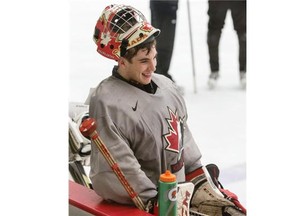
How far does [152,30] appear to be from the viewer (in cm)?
203

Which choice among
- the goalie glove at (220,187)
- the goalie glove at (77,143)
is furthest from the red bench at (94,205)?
the goalie glove at (220,187)

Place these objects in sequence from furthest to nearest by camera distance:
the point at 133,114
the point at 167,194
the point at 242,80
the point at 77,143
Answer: the point at 77,143 → the point at 242,80 → the point at 133,114 → the point at 167,194

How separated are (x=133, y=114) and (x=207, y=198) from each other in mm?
376

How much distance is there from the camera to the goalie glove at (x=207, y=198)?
84.9 inches

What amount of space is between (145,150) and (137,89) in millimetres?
177

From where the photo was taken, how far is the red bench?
6.59 ft

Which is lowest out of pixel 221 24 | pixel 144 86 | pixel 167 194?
pixel 167 194

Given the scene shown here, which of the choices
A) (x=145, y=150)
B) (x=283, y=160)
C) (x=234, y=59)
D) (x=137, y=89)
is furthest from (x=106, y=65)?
(x=283, y=160)

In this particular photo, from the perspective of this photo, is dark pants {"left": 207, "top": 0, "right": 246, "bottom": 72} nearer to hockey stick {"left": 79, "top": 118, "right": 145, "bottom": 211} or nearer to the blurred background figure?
the blurred background figure

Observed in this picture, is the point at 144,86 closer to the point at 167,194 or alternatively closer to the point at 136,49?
the point at 136,49

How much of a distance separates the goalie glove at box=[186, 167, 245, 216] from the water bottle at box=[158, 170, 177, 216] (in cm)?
25

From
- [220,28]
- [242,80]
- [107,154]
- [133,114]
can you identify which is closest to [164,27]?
[220,28]

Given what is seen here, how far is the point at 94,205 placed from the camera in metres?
2.06

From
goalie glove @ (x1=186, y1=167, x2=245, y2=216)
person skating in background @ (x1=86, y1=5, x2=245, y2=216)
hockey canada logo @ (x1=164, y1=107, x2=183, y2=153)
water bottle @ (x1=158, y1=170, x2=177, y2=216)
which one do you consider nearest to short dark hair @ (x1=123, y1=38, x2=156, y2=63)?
person skating in background @ (x1=86, y1=5, x2=245, y2=216)
